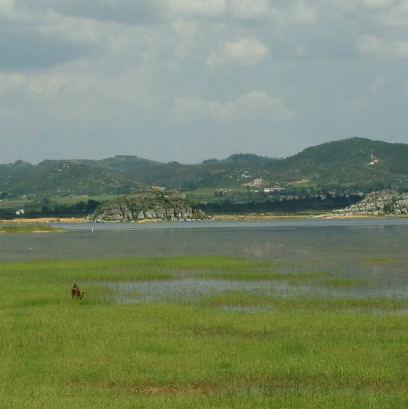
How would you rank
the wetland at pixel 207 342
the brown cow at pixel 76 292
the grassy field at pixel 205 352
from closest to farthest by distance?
the grassy field at pixel 205 352, the wetland at pixel 207 342, the brown cow at pixel 76 292

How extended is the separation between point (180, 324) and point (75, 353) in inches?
282

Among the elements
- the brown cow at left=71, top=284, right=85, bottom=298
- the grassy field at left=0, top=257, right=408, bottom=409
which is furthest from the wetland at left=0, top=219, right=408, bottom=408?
the brown cow at left=71, top=284, right=85, bottom=298

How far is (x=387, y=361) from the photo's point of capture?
83.6 ft

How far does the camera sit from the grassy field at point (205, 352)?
2180 cm

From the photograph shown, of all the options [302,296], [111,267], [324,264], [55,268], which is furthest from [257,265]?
[302,296]

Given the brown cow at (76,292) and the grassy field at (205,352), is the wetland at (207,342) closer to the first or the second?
the grassy field at (205,352)

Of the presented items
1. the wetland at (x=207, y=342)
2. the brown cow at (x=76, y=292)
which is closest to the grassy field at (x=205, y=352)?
the wetland at (x=207, y=342)

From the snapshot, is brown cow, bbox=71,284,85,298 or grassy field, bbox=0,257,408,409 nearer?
grassy field, bbox=0,257,408,409

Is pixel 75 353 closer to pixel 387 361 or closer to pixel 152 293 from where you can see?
pixel 387 361

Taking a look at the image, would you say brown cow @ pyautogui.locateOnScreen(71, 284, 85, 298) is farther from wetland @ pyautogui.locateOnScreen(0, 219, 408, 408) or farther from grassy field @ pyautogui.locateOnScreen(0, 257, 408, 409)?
wetland @ pyautogui.locateOnScreen(0, 219, 408, 408)

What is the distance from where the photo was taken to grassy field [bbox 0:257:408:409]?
21.8 meters

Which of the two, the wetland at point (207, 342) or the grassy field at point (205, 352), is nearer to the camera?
the grassy field at point (205, 352)

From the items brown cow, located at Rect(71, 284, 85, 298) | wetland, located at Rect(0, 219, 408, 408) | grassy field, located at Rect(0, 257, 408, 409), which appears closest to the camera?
grassy field, located at Rect(0, 257, 408, 409)

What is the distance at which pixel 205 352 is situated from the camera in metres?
27.4
